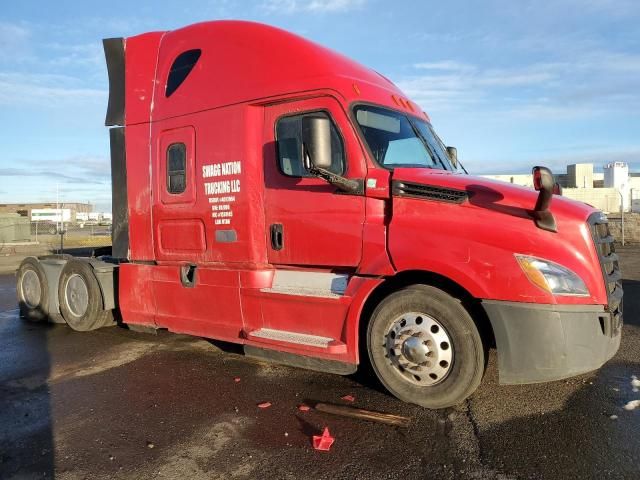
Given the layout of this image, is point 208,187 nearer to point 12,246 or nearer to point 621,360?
point 621,360

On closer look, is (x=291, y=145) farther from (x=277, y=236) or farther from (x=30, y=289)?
(x=30, y=289)

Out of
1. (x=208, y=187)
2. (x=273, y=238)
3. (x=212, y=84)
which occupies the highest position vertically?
(x=212, y=84)

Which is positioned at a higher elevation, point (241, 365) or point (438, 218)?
point (438, 218)

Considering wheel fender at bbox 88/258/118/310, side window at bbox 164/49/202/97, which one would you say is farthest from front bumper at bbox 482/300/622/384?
wheel fender at bbox 88/258/118/310

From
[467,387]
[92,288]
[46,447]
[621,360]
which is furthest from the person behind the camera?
[92,288]

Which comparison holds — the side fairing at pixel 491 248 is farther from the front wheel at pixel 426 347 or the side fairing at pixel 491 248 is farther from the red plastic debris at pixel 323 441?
the red plastic debris at pixel 323 441

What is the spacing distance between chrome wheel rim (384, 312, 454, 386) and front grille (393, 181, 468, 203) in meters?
0.94

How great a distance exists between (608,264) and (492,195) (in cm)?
108

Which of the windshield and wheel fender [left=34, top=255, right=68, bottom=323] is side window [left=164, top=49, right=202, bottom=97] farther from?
wheel fender [left=34, top=255, right=68, bottom=323]

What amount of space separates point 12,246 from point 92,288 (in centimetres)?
2224

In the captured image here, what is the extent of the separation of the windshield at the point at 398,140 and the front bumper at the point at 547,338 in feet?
5.03

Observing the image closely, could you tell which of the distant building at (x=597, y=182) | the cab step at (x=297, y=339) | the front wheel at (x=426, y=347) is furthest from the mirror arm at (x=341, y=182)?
the distant building at (x=597, y=182)

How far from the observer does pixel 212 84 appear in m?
5.23

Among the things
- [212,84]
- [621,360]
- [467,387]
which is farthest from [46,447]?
[621,360]
